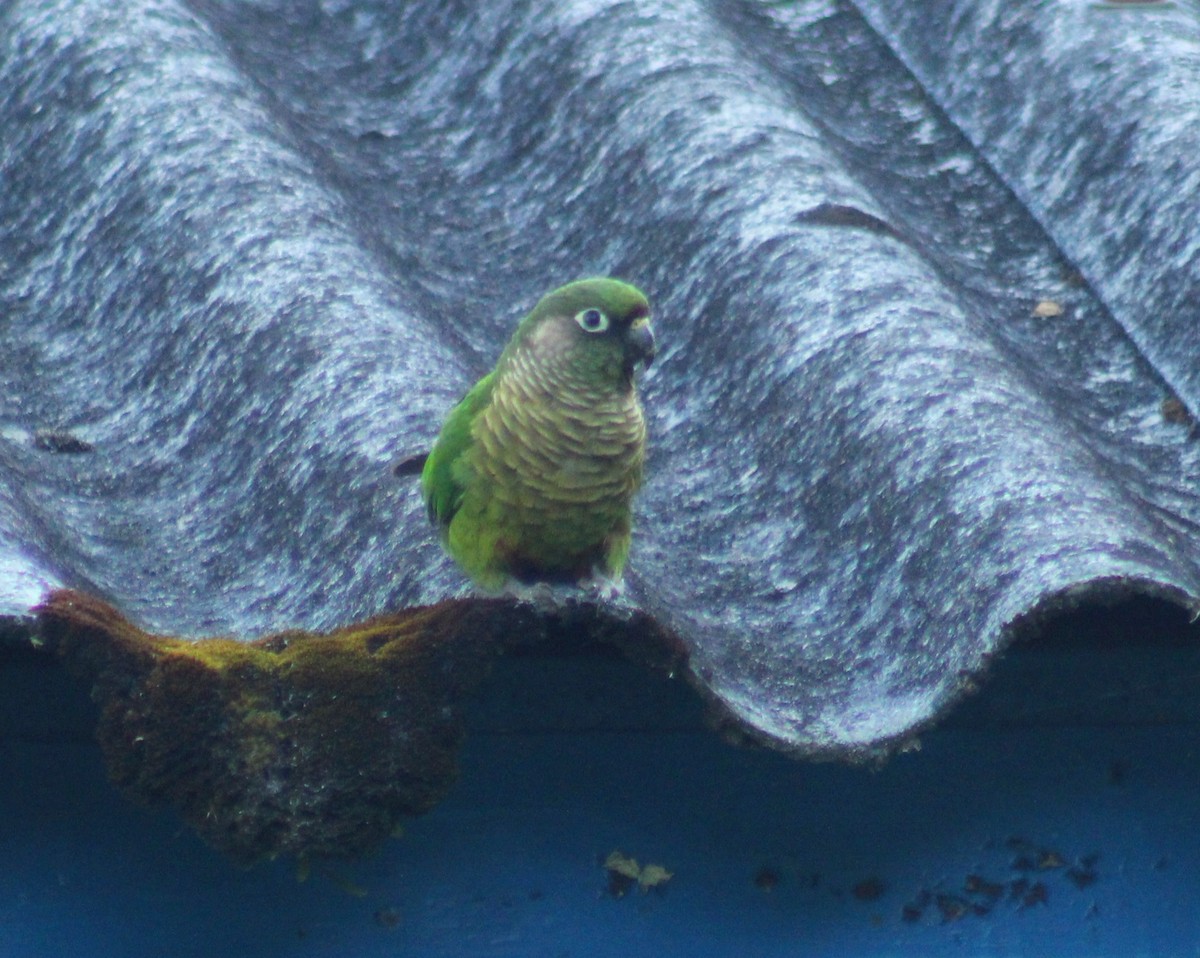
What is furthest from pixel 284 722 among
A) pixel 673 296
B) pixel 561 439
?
pixel 673 296

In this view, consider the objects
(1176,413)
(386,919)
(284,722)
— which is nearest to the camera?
(284,722)

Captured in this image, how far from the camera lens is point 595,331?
235 cm

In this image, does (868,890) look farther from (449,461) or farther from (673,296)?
(673,296)

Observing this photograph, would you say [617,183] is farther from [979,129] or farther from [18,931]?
[18,931]

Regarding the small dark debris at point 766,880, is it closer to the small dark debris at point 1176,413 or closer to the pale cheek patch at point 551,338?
the pale cheek patch at point 551,338

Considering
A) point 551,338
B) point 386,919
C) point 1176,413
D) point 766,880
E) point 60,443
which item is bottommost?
point 386,919

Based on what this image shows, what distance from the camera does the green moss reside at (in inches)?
65.1

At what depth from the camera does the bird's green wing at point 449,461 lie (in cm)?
224

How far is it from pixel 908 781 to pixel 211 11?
103 inches

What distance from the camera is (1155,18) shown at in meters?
3.25

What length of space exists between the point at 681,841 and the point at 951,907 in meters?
0.44

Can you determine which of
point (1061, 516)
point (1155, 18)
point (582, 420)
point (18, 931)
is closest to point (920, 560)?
point (1061, 516)

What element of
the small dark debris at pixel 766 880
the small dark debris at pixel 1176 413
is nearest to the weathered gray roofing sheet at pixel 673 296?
the small dark debris at pixel 1176 413

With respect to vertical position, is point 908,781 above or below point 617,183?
below
